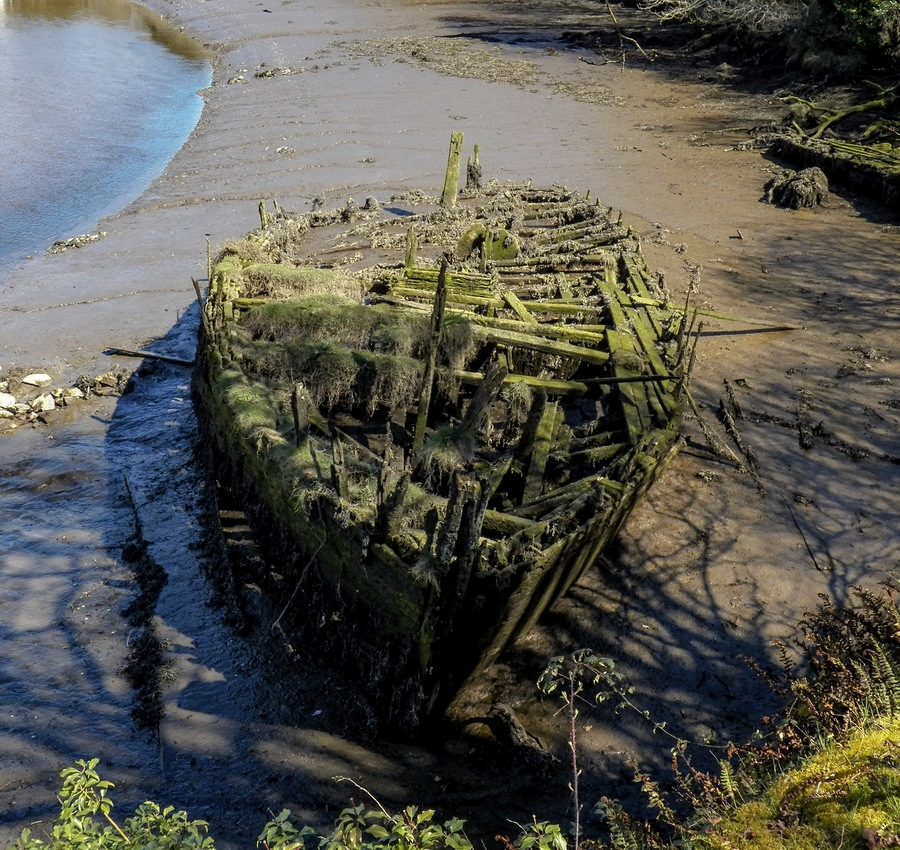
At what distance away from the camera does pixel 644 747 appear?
7551 mm

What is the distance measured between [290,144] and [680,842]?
79.1 ft

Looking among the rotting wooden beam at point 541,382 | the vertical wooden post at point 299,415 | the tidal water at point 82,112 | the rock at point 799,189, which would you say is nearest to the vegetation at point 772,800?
the vertical wooden post at point 299,415

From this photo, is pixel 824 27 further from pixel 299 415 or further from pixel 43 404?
pixel 299 415

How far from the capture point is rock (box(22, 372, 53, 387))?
47.0ft

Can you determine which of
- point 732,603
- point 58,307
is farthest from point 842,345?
point 58,307

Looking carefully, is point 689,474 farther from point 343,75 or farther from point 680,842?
point 343,75

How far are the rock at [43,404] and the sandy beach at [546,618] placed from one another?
539 millimetres

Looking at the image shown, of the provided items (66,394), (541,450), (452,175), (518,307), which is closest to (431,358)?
(541,450)

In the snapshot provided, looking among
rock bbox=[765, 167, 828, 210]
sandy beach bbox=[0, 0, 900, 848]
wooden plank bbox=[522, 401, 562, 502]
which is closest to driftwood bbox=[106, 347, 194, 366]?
sandy beach bbox=[0, 0, 900, 848]

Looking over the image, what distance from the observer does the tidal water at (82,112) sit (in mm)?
23203

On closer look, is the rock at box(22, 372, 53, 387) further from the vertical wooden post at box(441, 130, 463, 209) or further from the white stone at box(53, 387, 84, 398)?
the vertical wooden post at box(441, 130, 463, 209)

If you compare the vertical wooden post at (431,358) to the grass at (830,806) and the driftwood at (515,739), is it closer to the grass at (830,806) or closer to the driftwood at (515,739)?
the driftwood at (515,739)

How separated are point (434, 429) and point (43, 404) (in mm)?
7218

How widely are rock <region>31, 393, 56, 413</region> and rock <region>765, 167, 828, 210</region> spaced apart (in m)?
16.8
